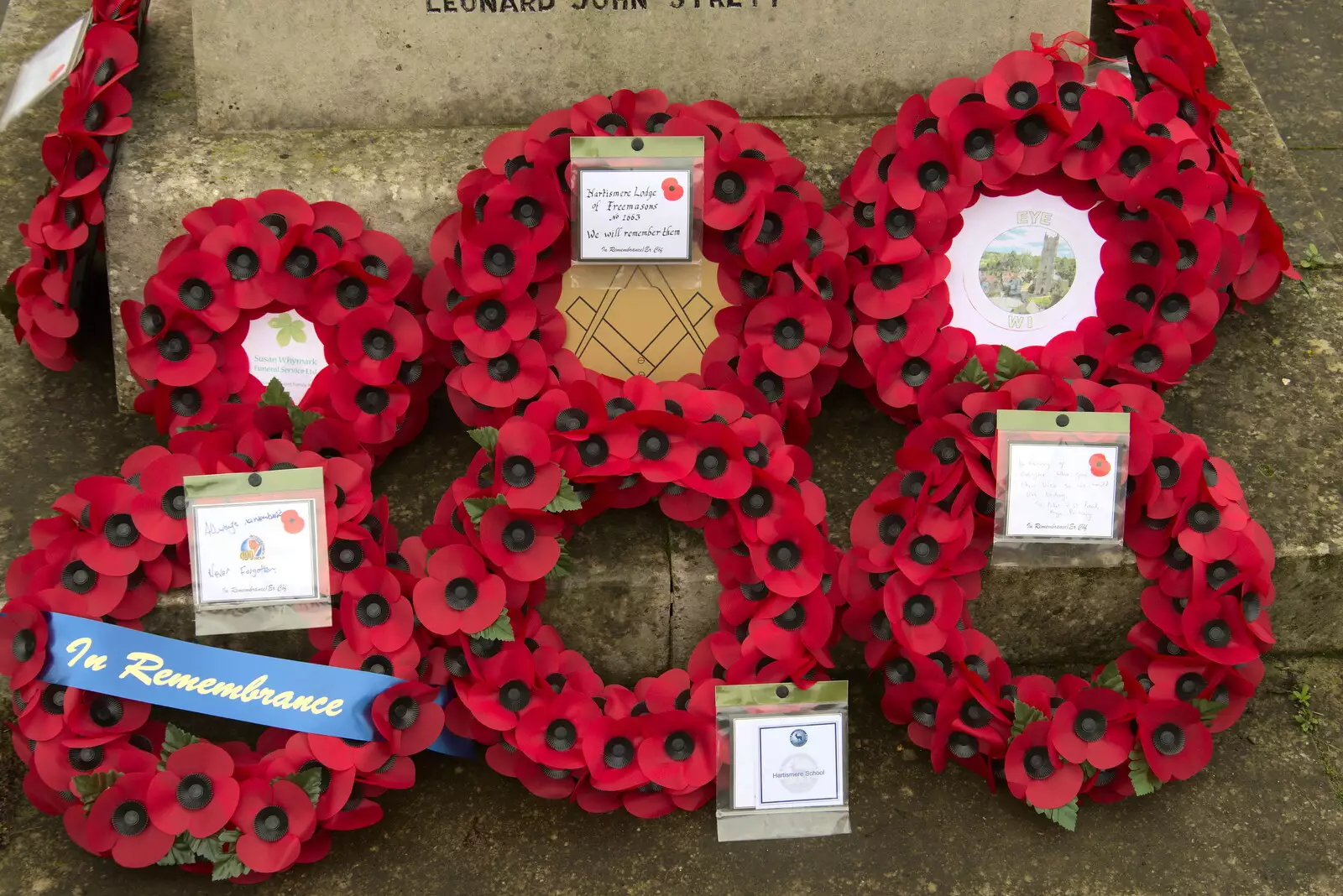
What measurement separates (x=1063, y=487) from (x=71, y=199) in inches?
72.6

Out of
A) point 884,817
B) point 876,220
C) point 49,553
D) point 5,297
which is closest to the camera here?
point 49,553

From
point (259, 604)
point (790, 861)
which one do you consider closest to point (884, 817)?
point (790, 861)

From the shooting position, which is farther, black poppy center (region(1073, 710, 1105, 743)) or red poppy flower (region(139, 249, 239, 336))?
red poppy flower (region(139, 249, 239, 336))

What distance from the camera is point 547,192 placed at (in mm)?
2246

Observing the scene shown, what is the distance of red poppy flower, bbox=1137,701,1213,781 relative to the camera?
6.97 feet

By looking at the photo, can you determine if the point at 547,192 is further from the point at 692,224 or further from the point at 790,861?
the point at 790,861

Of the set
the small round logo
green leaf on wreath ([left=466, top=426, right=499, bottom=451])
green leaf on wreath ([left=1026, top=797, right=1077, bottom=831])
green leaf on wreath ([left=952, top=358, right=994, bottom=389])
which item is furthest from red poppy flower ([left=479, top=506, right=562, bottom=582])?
green leaf on wreath ([left=1026, top=797, right=1077, bottom=831])

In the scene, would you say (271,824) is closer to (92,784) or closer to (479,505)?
(92,784)

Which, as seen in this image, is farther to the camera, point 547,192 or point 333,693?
point 547,192

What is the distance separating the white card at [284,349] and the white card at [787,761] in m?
0.99

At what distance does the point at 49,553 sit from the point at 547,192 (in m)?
0.97

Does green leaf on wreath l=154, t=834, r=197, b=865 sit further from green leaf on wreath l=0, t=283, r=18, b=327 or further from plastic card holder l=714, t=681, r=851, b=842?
green leaf on wreath l=0, t=283, r=18, b=327

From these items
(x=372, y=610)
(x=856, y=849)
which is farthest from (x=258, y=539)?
(x=856, y=849)

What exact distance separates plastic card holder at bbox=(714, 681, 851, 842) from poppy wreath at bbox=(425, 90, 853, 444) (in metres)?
0.52
